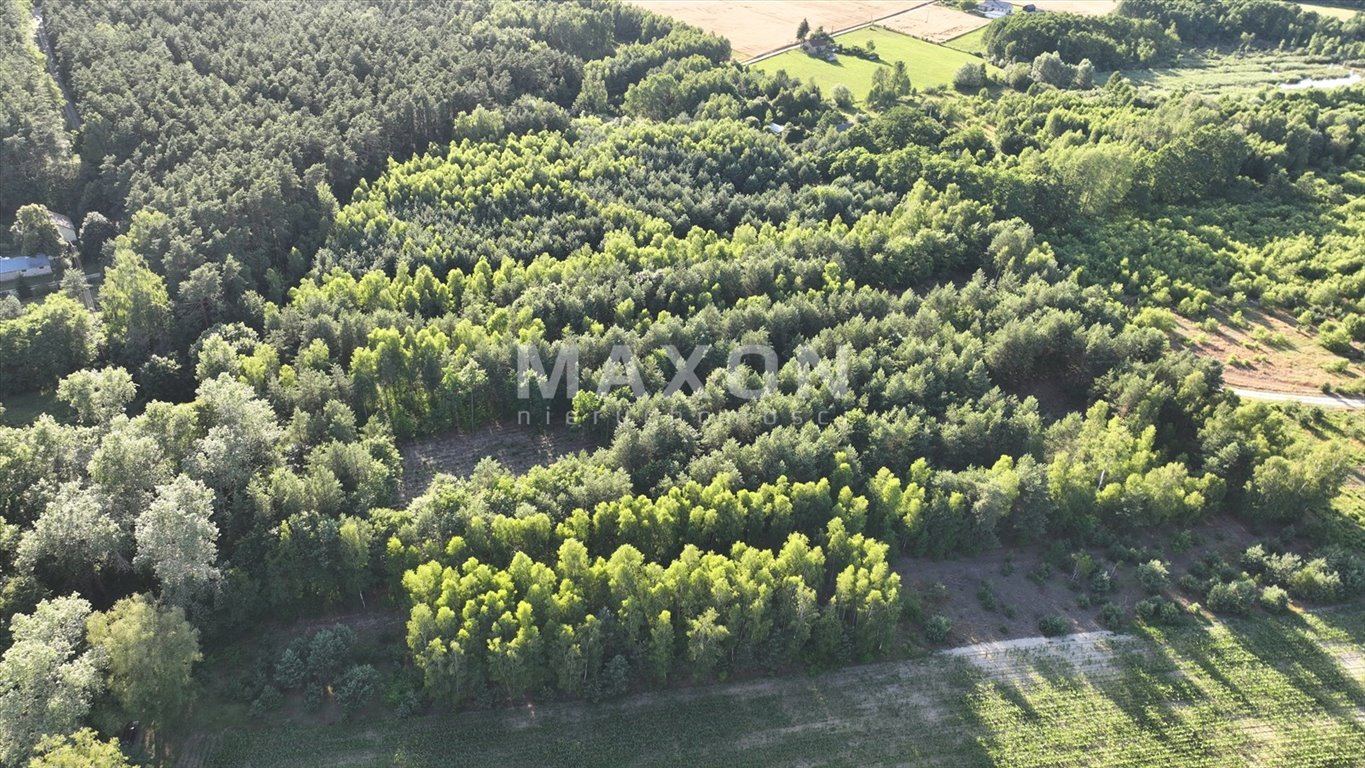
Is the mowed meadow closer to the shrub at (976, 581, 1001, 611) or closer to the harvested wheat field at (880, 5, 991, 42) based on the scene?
the harvested wheat field at (880, 5, 991, 42)

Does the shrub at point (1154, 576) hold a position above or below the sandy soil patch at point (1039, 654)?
above

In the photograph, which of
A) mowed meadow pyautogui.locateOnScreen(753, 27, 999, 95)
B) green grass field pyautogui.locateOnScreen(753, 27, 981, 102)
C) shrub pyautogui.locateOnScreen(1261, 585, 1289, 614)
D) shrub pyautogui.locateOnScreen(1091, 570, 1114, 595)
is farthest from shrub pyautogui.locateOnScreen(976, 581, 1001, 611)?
mowed meadow pyautogui.locateOnScreen(753, 27, 999, 95)

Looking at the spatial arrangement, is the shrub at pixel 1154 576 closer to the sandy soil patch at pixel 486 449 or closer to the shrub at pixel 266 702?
the sandy soil patch at pixel 486 449

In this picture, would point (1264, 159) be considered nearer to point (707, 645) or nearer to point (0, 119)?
point (707, 645)

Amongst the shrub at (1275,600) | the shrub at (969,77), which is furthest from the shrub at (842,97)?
the shrub at (1275,600)

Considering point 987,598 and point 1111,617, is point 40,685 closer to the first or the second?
point 987,598

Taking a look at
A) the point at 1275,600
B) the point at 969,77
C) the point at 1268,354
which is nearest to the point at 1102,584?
the point at 1275,600

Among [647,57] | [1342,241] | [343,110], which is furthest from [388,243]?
[1342,241]
